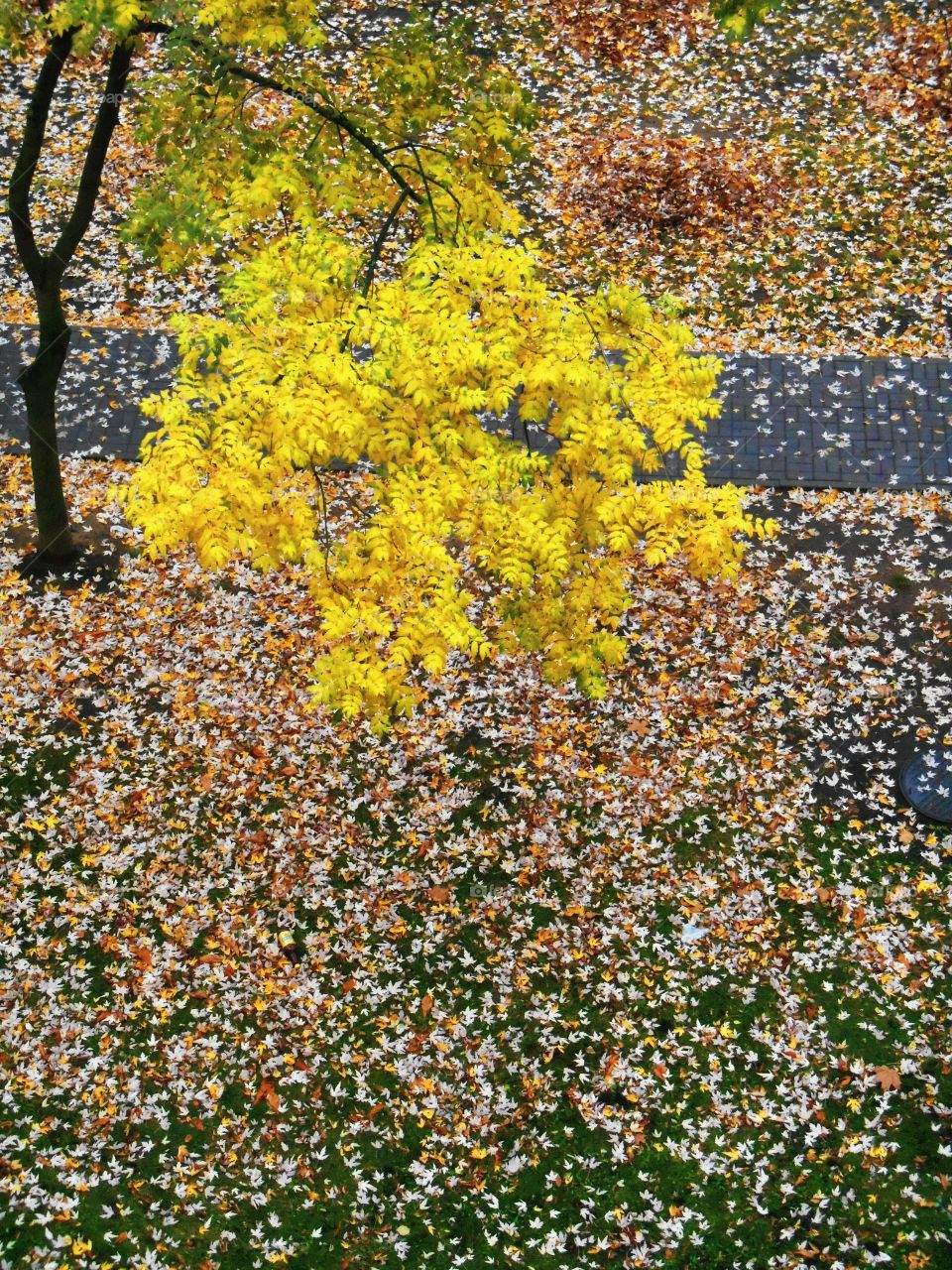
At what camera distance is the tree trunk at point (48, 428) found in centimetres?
964

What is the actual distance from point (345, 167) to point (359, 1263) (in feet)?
25.1

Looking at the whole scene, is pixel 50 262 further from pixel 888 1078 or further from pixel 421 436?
pixel 888 1078

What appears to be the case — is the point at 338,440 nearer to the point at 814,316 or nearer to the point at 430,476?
the point at 430,476

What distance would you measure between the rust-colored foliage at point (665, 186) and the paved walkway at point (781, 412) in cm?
304

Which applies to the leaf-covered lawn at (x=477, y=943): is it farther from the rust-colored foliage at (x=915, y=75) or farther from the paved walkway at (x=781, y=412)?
the rust-colored foliage at (x=915, y=75)

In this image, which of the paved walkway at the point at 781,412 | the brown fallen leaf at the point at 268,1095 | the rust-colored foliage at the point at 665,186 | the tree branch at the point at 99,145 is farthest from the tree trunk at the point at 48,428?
the rust-colored foliage at the point at 665,186

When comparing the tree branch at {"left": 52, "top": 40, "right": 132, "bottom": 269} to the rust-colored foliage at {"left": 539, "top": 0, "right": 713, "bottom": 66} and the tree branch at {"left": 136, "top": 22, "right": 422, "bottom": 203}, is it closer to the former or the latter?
the tree branch at {"left": 136, "top": 22, "right": 422, "bottom": 203}

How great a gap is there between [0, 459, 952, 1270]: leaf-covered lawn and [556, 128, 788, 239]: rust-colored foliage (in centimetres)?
642

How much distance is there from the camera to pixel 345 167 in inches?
313

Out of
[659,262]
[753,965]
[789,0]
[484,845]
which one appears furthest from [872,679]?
[789,0]

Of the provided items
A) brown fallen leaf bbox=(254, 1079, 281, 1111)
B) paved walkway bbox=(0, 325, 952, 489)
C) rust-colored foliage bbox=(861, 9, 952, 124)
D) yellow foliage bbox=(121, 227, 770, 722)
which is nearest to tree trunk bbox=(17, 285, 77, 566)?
paved walkway bbox=(0, 325, 952, 489)

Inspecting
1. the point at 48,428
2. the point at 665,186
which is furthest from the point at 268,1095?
the point at 665,186

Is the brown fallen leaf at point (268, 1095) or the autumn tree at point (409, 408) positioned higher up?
the autumn tree at point (409, 408)

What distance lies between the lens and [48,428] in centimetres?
1011
